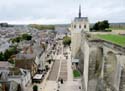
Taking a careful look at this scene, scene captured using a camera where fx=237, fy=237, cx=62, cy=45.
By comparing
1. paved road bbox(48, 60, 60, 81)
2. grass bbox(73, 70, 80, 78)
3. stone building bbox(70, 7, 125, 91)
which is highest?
stone building bbox(70, 7, 125, 91)

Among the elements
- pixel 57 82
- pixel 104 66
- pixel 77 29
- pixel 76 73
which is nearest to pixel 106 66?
pixel 104 66

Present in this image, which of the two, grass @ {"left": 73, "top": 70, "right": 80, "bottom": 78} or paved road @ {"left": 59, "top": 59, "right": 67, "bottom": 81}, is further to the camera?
grass @ {"left": 73, "top": 70, "right": 80, "bottom": 78}

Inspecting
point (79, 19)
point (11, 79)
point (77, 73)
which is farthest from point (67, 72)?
point (11, 79)

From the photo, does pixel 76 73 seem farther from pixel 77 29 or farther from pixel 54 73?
pixel 77 29

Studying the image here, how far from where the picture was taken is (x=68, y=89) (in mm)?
40250

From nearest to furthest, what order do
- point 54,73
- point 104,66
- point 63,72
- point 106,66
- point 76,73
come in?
point 106,66, point 104,66, point 76,73, point 54,73, point 63,72

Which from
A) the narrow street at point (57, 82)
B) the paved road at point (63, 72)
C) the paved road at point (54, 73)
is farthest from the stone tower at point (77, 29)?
the narrow street at point (57, 82)

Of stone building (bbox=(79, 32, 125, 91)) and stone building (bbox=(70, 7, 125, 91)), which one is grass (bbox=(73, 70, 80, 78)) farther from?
Answer: stone building (bbox=(79, 32, 125, 91))

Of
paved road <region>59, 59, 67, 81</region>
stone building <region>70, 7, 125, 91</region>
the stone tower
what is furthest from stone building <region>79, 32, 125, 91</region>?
the stone tower

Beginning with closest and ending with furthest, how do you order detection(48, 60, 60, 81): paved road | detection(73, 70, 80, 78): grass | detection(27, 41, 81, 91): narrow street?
detection(27, 41, 81, 91): narrow street < detection(48, 60, 60, 81): paved road < detection(73, 70, 80, 78): grass

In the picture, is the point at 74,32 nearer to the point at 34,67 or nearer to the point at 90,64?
the point at 34,67

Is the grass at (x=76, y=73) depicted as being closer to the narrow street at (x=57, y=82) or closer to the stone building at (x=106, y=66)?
the narrow street at (x=57, y=82)

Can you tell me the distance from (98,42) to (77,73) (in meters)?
22.2

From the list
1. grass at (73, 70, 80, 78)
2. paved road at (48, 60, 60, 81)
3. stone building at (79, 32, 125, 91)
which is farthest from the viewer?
grass at (73, 70, 80, 78)
